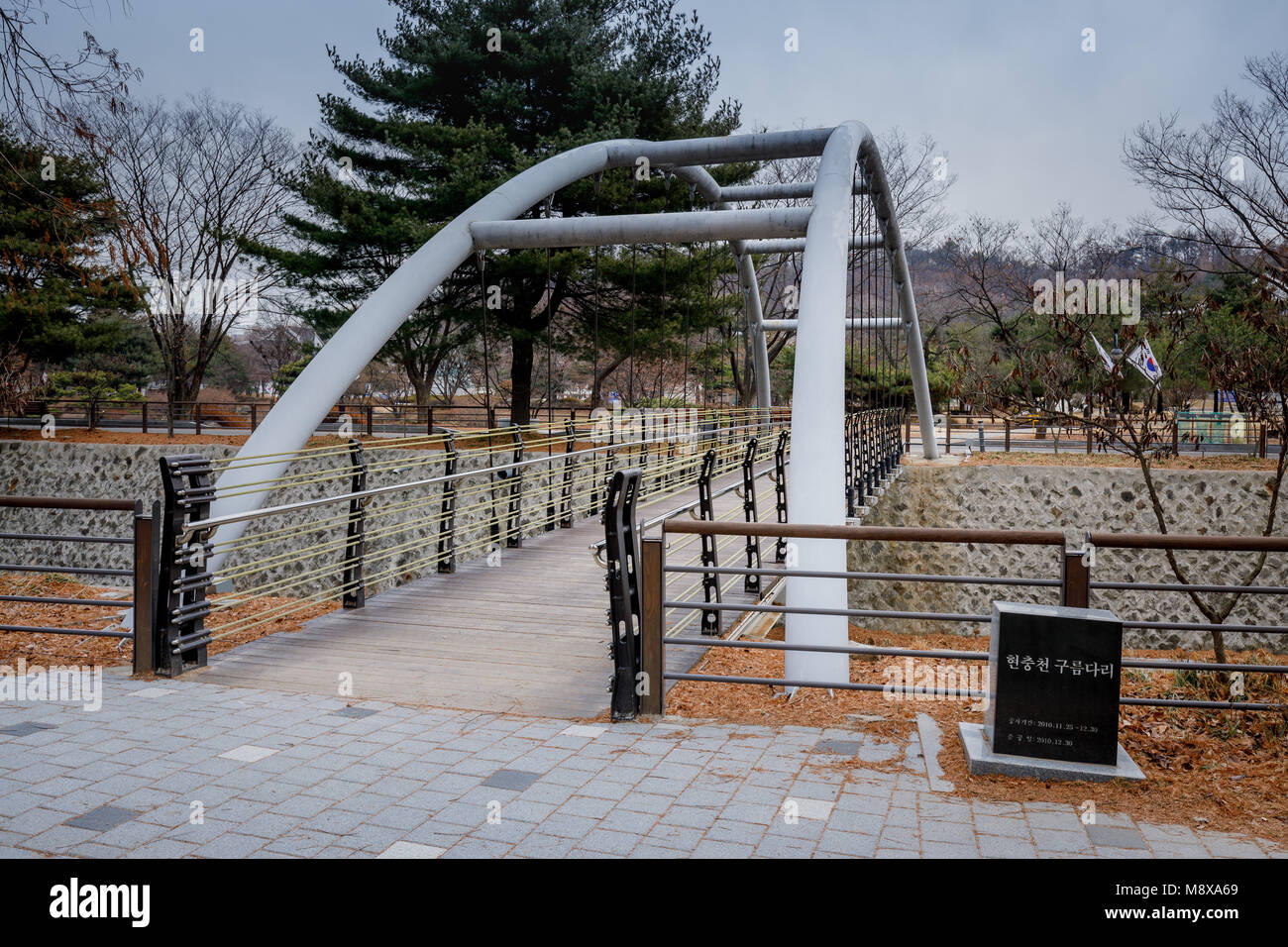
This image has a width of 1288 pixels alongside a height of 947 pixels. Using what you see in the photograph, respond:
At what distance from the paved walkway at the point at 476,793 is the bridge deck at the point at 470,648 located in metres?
0.53

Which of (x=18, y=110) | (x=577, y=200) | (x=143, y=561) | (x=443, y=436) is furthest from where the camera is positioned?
(x=577, y=200)

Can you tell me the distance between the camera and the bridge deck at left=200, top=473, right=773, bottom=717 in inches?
226

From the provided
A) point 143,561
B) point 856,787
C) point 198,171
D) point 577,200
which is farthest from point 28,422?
point 856,787

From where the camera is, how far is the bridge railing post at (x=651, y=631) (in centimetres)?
518

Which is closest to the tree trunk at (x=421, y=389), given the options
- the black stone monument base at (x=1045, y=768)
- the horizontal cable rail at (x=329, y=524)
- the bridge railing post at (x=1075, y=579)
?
the horizontal cable rail at (x=329, y=524)

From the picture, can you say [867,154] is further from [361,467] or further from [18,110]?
[18,110]

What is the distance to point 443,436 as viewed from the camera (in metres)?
9.89

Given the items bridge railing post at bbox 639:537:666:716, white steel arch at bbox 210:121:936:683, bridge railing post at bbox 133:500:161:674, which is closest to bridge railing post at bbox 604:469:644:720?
Result: bridge railing post at bbox 639:537:666:716

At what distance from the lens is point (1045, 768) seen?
4262 mm

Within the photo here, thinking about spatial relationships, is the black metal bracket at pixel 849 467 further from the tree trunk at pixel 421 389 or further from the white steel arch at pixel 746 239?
the tree trunk at pixel 421 389

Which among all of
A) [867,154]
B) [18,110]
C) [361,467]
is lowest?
[361,467]

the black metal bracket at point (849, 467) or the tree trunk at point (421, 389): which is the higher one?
the tree trunk at point (421, 389)

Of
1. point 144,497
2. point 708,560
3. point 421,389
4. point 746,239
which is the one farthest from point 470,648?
point 421,389
